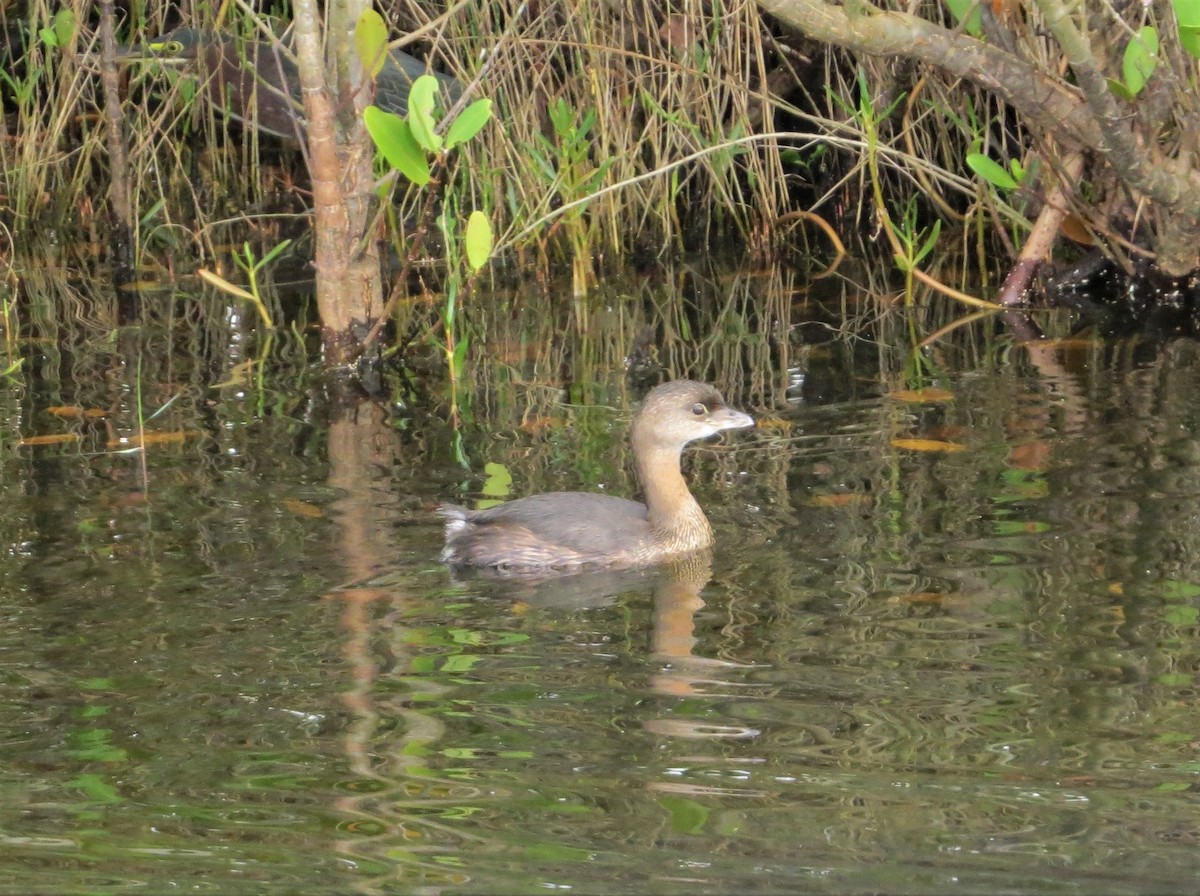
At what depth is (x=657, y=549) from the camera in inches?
201

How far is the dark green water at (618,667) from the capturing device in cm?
310

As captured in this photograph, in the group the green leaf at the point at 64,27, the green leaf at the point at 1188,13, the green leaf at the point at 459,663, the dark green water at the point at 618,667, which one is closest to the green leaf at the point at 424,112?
the dark green water at the point at 618,667

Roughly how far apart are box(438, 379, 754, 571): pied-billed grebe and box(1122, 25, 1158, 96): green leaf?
235 centimetres

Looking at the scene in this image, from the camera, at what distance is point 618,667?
4.11 meters

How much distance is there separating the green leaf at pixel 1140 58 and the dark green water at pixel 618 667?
117cm

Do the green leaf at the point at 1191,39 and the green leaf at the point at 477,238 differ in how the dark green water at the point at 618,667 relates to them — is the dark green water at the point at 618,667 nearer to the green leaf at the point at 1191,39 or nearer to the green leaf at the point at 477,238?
the green leaf at the point at 477,238

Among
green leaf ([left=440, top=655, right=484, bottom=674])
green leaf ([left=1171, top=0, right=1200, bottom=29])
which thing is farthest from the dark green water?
green leaf ([left=1171, top=0, right=1200, bottom=29])

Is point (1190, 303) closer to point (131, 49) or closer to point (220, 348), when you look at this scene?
point (220, 348)

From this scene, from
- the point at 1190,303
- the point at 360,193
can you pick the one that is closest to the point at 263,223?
the point at 360,193

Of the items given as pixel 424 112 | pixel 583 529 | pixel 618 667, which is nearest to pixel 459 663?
pixel 618 667

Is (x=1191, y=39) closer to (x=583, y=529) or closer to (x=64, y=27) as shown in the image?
(x=583, y=529)

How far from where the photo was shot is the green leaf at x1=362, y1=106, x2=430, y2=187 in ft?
19.9

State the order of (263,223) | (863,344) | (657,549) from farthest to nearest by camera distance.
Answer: (263,223), (863,344), (657,549)

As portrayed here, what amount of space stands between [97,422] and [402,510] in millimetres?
1641
